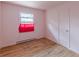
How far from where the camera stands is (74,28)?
3.33m

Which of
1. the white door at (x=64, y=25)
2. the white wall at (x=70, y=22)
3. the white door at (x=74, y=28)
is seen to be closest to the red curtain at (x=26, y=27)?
the white wall at (x=70, y=22)

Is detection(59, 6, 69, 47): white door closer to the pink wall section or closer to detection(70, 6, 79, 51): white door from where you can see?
detection(70, 6, 79, 51): white door

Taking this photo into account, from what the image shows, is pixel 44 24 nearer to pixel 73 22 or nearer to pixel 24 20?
pixel 24 20

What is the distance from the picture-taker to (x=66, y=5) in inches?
147

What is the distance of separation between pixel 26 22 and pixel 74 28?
8.58 feet

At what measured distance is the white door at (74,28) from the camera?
10.5 feet

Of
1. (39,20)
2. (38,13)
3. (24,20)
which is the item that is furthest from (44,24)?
(24,20)

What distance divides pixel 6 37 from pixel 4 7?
131cm

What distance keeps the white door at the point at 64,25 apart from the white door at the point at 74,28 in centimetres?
24

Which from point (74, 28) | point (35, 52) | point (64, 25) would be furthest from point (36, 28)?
point (74, 28)

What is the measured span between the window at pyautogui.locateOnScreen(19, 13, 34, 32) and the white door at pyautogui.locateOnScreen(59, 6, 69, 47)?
1750 millimetres

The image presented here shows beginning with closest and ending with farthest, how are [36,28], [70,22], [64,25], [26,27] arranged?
[70,22] < [64,25] < [26,27] < [36,28]

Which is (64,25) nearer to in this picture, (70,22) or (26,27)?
(70,22)

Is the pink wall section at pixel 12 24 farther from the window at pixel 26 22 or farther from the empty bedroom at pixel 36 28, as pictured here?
the window at pixel 26 22
